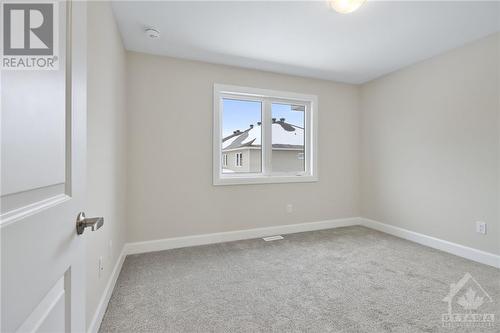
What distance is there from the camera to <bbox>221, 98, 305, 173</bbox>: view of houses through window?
3.41 metres

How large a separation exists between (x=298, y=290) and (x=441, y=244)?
2.15m

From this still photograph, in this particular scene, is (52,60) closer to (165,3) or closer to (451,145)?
(165,3)

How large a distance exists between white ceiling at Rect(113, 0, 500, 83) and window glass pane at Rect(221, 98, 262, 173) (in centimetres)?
58

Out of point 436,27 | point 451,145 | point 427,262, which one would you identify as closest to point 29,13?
point 436,27

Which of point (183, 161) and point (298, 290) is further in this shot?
point (183, 161)

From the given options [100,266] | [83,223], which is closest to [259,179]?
[100,266]

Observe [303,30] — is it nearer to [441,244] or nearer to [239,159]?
[239,159]

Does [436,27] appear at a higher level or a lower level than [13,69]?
higher

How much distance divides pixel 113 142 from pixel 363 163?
3.70 metres

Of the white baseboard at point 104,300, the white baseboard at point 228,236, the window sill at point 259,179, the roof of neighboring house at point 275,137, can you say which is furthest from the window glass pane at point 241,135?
the white baseboard at point 104,300

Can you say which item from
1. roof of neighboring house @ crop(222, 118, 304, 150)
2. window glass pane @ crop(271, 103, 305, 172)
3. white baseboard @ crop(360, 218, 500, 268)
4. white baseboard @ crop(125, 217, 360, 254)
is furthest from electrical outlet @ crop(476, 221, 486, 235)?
roof of neighboring house @ crop(222, 118, 304, 150)

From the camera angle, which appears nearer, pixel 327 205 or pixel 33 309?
pixel 33 309

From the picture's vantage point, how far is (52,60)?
1.94ft

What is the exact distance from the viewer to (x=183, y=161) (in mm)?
3021
